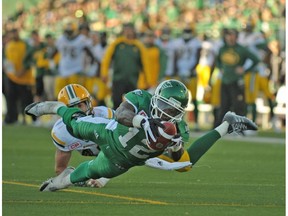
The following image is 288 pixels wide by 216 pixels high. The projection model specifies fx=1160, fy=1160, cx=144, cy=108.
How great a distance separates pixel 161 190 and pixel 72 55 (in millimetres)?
11941

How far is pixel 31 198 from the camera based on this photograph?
34.2 feet

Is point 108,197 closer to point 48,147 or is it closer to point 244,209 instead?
point 244,209

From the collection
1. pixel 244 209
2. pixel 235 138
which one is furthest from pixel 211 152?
pixel 244 209

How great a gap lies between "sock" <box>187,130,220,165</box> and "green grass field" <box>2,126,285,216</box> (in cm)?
39

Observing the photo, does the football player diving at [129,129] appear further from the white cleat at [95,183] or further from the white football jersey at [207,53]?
the white football jersey at [207,53]

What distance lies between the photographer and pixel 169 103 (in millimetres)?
9750

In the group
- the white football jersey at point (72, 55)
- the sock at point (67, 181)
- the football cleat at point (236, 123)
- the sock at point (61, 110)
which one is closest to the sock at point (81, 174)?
the sock at point (67, 181)

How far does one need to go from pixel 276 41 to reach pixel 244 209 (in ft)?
55.9

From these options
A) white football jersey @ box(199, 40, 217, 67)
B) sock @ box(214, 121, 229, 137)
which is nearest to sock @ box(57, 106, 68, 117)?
sock @ box(214, 121, 229, 137)

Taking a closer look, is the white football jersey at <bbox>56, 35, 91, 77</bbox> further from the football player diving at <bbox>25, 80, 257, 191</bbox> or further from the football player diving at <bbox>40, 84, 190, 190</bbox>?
the football player diving at <bbox>25, 80, 257, 191</bbox>

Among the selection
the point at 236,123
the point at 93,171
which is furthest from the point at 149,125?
the point at 236,123

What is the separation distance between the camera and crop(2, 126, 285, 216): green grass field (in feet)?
31.9

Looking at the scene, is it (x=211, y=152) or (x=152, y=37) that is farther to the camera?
(x=152, y=37)

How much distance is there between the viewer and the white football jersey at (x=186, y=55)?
2406 cm
